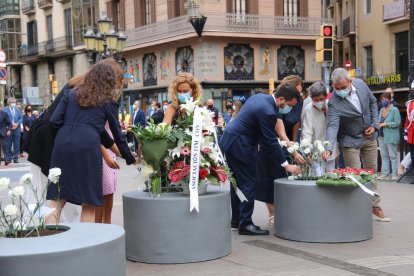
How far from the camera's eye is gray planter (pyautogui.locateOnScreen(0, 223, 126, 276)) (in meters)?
3.96

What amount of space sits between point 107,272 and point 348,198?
3.43m

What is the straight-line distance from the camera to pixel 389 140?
13766mm

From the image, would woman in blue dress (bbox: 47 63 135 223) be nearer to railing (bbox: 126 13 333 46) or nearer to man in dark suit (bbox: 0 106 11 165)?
man in dark suit (bbox: 0 106 11 165)

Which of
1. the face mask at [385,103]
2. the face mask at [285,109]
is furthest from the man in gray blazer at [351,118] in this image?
the face mask at [385,103]

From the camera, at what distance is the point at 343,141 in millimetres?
8148

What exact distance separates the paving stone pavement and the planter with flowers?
129 cm

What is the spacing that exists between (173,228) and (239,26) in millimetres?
30028

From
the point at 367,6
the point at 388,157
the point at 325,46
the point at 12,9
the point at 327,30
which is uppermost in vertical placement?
the point at 12,9

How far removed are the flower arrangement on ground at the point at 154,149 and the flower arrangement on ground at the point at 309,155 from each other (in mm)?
1681

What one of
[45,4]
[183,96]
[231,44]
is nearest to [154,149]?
[183,96]

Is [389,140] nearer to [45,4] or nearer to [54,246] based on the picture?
[54,246]

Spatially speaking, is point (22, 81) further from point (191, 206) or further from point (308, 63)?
point (191, 206)

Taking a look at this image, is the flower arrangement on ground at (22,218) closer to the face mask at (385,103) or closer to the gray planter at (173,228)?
the gray planter at (173,228)

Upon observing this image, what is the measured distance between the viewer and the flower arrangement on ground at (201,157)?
20.2 feet
